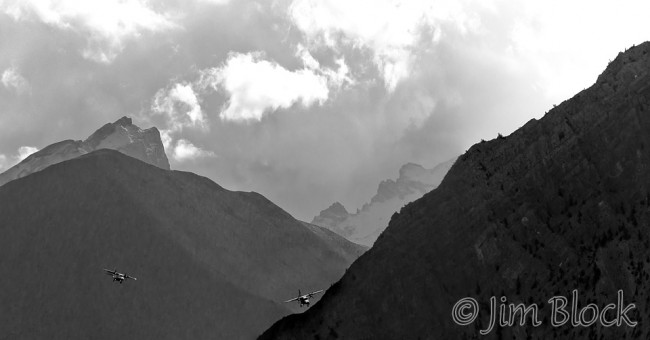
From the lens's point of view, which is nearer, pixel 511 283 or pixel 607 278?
pixel 607 278

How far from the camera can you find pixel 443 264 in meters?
134

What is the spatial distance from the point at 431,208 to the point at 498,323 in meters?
24.9

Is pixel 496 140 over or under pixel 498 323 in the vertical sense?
over

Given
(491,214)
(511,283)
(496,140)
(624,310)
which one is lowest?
(624,310)

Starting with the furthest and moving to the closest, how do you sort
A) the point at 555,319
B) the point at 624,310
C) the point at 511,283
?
the point at 511,283 < the point at 555,319 < the point at 624,310

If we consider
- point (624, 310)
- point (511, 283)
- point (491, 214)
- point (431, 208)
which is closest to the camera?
point (624, 310)

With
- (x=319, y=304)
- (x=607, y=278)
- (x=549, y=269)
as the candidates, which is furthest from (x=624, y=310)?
(x=319, y=304)

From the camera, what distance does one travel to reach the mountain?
116 metres

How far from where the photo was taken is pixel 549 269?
121 m

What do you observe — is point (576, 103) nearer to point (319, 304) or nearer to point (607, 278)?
point (607, 278)

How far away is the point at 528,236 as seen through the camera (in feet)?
416

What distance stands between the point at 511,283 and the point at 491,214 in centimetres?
1196

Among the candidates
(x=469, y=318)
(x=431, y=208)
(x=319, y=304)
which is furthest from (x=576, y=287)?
(x=319, y=304)

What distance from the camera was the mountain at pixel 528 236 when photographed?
11581 cm
